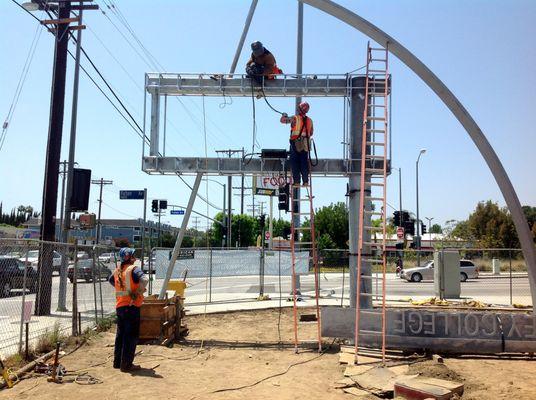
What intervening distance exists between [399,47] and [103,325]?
30.0 feet

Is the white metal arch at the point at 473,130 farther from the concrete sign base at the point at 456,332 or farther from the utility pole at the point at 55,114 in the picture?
the utility pole at the point at 55,114

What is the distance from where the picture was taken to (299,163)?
38.2 ft

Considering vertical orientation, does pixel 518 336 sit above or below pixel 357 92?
below

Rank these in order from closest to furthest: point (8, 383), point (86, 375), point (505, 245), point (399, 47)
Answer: point (8, 383) → point (86, 375) → point (399, 47) → point (505, 245)

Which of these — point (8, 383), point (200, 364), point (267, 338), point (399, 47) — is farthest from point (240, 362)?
point (399, 47)

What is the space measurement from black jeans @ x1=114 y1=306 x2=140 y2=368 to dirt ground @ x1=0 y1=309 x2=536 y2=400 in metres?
0.23

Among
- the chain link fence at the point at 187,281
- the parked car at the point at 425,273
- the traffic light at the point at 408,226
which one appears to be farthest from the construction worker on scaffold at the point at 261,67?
the parked car at the point at 425,273

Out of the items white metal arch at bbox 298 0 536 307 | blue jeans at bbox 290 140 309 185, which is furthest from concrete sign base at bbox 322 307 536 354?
blue jeans at bbox 290 140 309 185

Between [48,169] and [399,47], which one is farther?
[48,169]

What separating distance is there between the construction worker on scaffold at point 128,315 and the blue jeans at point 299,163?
4.38 m

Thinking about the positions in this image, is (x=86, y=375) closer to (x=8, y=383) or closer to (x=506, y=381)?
(x=8, y=383)

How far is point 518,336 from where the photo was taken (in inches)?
380

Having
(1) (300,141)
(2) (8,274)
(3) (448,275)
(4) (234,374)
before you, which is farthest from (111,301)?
(3) (448,275)

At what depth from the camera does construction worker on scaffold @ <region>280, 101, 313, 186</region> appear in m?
11.2
